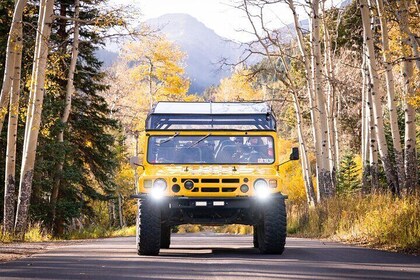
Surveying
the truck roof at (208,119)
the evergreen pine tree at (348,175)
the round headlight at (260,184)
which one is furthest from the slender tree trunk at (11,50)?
the evergreen pine tree at (348,175)

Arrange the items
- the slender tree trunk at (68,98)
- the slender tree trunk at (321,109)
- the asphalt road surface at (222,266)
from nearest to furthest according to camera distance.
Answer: the asphalt road surface at (222,266), the slender tree trunk at (321,109), the slender tree trunk at (68,98)

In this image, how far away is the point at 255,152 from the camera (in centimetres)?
1502

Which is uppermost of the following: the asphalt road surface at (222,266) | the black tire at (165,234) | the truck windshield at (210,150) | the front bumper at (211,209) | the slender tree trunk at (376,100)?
the slender tree trunk at (376,100)

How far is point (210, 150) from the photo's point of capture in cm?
1498

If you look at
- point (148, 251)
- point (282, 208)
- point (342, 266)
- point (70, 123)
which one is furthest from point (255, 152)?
point (70, 123)

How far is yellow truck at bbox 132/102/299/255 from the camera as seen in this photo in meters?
14.0

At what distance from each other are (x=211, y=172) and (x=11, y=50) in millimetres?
9847

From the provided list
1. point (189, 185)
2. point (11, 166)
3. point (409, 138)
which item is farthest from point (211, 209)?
point (409, 138)

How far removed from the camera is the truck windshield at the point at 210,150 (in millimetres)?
14914

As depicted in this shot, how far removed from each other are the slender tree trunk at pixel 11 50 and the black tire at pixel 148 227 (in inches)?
333

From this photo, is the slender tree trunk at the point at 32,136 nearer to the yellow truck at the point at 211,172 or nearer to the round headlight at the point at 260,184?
the yellow truck at the point at 211,172

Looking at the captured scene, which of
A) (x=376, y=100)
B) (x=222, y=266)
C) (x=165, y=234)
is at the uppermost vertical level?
(x=376, y=100)

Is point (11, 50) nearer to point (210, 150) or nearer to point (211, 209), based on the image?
point (210, 150)

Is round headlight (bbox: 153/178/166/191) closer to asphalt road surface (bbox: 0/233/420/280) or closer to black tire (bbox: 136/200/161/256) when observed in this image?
black tire (bbox: 136/200/161/256)
